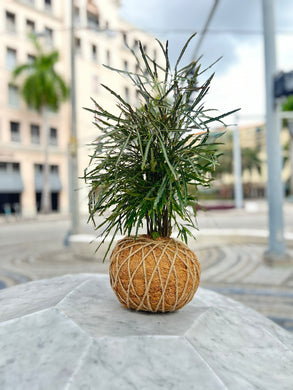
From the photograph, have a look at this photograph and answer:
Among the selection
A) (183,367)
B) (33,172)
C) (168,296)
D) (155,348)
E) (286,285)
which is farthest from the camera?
(33,172)

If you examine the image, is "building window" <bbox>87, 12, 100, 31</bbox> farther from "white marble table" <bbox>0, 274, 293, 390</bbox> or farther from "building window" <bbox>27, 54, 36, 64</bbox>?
"white marble table" <bbox>0, 274, 293, 390</bbox>

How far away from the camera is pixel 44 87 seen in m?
27.7

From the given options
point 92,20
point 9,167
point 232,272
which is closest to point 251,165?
point 92,20

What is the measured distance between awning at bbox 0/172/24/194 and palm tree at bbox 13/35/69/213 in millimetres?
2157

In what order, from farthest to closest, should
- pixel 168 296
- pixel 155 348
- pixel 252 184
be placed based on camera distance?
pixel 252 184 → pixel 168 296 → pixel 155 348

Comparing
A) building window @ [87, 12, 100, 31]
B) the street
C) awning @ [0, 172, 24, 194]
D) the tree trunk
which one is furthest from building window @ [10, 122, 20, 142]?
the street

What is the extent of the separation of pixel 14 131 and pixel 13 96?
2.98m

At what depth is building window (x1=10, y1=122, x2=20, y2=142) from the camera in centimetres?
2839

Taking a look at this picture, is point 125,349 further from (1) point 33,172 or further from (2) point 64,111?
(2) point 64,111

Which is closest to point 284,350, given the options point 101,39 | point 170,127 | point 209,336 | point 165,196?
point 209,336

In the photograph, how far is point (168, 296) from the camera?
223cm

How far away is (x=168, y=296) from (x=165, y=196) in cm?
67

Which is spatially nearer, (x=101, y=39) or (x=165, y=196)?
(x=165, y=196)

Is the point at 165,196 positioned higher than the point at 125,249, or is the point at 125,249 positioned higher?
the point at 165,196
